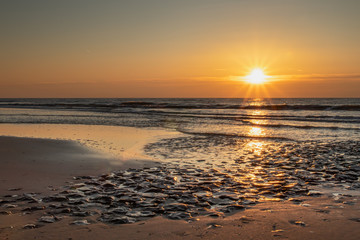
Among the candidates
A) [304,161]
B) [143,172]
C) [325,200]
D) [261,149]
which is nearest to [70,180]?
[143,172]

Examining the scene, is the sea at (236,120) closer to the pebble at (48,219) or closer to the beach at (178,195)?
the beach at (178,195)

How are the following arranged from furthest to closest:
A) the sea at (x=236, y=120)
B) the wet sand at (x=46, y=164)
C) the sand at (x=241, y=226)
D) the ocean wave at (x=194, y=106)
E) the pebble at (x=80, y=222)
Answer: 1. the ocean wave at (x=194, y=106)
2. the sea at (x=236, y=120)
3. the wet sand at (x=46, y=164)
4. the pebble at (x=80, y=222)
5. the sand at (x=241, y=226)

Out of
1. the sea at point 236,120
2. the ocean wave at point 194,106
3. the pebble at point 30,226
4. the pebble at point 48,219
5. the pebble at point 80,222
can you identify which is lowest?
the pebble at point 80,222

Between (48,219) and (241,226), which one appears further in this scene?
(48,219)

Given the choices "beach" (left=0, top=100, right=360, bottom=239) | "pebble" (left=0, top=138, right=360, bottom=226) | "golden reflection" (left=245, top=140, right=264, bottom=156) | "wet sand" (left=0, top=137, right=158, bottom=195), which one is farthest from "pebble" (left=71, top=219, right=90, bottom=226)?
"golden reflection" (left=245, top=140, right=264, bottom=156)

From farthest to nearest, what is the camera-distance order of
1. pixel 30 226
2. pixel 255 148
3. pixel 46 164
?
pixel 255 148, pixel 46 164, pixel 30 226

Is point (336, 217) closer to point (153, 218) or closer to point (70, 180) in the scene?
point (153, 218)

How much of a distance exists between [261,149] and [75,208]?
29.7 feet

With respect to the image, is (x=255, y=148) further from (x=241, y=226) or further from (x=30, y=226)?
(x=30, y=226)

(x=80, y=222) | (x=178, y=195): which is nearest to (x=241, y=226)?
(x=178, y=195)

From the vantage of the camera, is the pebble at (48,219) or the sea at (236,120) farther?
the sea at (236,120)

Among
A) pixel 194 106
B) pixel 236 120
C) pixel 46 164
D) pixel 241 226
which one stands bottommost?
pixel 46 164

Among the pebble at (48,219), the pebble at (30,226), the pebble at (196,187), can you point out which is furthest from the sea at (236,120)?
the pebble at (30,226)

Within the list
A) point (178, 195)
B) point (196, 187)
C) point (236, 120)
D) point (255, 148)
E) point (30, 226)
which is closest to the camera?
point (30, 226)
